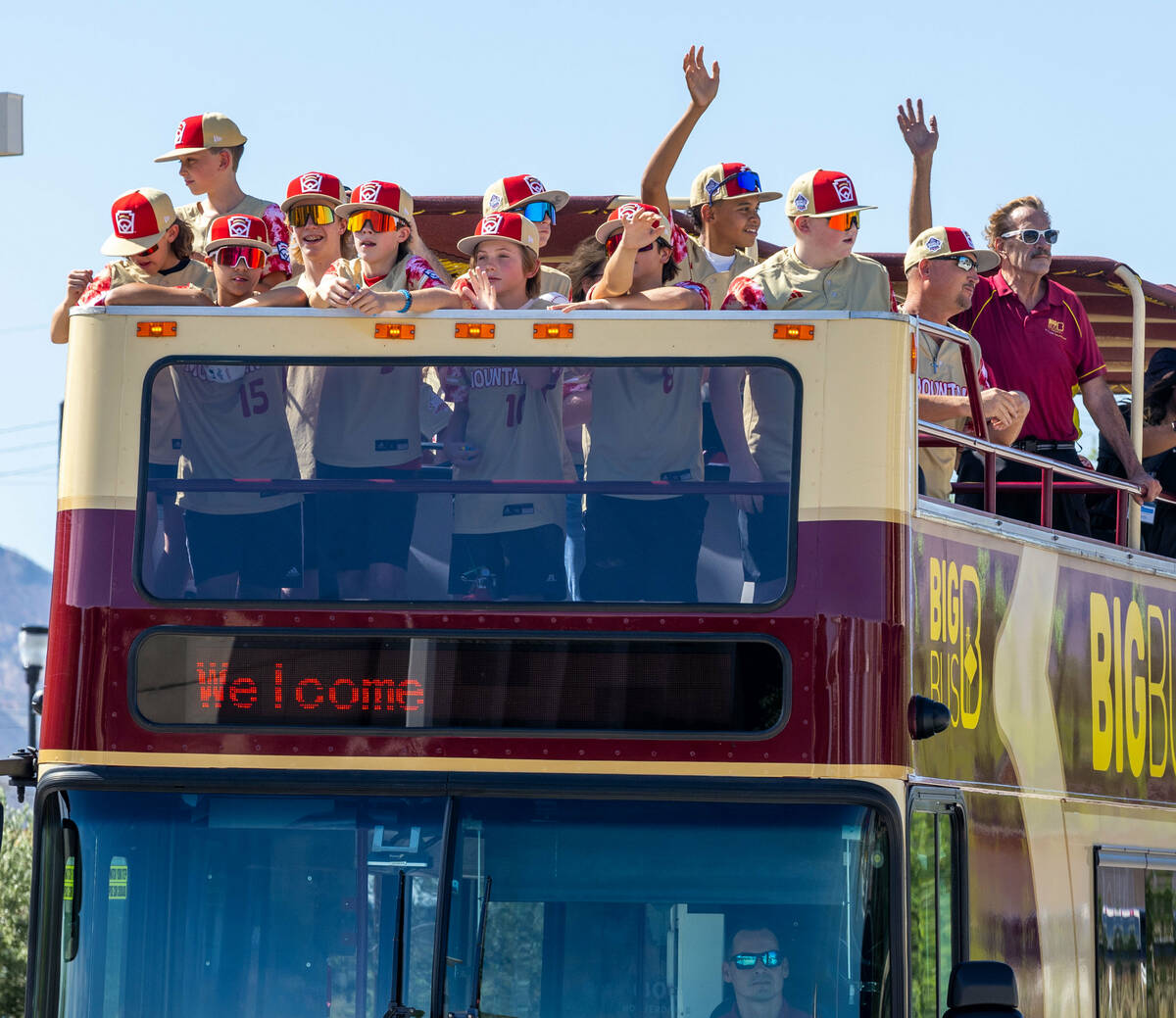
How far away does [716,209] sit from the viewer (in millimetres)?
8508

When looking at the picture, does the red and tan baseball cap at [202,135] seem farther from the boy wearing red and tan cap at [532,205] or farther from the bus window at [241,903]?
the bus window at [241,903]

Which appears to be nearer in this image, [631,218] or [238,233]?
[631,218]

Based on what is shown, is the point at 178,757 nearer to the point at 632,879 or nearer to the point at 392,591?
the point at 392,591

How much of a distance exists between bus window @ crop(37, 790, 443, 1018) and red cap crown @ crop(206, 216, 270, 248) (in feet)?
6.70

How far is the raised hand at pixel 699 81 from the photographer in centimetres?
A: 880

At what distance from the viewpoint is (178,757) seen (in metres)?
6.75

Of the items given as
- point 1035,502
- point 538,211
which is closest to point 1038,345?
point 1035,502

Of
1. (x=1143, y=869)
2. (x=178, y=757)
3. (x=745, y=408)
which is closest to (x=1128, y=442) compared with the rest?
(x=1143, y=869)

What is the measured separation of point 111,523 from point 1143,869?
440 cm

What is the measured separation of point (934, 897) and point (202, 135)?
4213mm

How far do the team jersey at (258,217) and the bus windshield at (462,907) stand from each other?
2.11 m

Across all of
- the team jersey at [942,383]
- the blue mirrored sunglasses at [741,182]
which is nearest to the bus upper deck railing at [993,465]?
the team jersey at [942,383]

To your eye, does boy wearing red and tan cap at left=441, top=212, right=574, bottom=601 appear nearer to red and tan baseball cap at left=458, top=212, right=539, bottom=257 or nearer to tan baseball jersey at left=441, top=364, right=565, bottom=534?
tan baseball jersey at left=441, top=364, right=565, bottom=534

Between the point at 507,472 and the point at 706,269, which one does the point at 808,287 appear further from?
the point at 507,472
